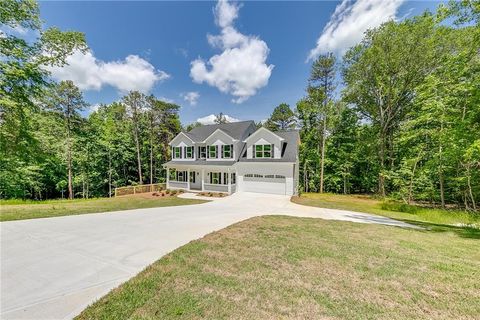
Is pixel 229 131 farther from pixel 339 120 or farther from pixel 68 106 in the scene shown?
pixel 68 106

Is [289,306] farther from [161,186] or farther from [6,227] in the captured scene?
[161,186]

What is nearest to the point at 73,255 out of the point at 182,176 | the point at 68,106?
the point at 182,176

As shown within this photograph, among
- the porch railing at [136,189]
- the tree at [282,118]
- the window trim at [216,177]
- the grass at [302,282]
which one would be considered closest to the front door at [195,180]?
the window trim at [216,177]

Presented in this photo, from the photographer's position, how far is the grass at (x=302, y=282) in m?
2.91

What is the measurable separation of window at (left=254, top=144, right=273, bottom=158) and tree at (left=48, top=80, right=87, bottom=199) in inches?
784

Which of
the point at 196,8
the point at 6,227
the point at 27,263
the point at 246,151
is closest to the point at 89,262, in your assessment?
the point at 27,263

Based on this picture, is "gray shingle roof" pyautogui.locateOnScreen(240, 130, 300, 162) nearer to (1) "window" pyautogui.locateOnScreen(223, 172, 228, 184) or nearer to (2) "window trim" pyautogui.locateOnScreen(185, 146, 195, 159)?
(1) "window" pyautogui.locateOnScreen(223, 172, 228, 184)

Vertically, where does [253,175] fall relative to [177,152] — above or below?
below

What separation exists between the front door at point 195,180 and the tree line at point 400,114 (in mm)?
14756

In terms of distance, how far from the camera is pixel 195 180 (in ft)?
77.4

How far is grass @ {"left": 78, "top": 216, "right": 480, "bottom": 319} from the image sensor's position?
291cm

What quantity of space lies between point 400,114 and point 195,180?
82.2 ft

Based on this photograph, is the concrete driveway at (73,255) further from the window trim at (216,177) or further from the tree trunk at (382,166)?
the tree trunk at (382,166)

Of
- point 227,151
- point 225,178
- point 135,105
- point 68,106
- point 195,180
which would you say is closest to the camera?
point 68,106
